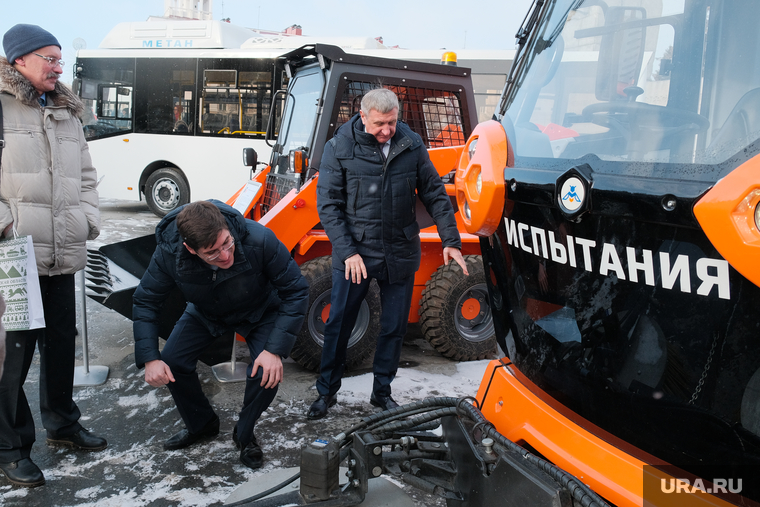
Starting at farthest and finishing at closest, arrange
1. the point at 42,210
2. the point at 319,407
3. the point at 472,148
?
the point at 319,407 < the point at 42,210 < the point at 472,148

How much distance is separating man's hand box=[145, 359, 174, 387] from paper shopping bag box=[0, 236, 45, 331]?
19.4 inches

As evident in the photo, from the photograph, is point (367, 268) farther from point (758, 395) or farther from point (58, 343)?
point (758, 395)

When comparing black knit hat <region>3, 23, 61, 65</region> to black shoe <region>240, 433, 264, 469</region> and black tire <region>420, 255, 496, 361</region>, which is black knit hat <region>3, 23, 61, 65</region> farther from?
black tire <region>420, 255, 496, 361</region>

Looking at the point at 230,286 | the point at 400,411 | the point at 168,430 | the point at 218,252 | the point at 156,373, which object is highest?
the point at 218,252

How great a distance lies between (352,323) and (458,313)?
3.95ft

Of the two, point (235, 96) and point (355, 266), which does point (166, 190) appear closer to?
point (235, 96)

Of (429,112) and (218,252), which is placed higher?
(429,112)

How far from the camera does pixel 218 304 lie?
276 centimetres

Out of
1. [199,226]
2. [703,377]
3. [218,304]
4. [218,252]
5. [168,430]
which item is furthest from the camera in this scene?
[168,430]

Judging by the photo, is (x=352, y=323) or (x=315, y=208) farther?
(x=315, y=208)

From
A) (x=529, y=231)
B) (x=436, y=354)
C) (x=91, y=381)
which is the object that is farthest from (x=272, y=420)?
(x=529, y=231)

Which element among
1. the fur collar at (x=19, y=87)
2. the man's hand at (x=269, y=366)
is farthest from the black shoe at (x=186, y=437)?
the fur collar at (x=19, y=87)

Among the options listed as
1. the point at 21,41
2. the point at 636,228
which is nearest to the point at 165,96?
the point at 21,41

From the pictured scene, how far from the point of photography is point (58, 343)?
2.82 m
